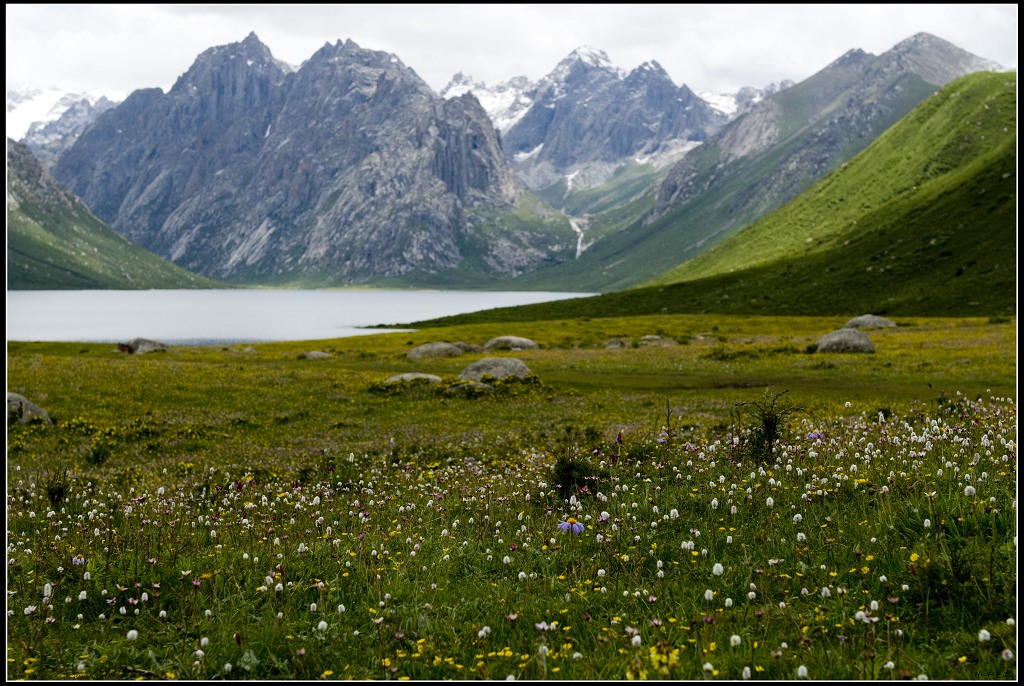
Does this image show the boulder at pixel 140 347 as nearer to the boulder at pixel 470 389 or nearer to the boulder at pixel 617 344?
the boulder at pixel 617 344

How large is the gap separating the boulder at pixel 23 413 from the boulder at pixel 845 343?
5841cm

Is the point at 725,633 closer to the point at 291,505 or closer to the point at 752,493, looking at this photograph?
the point at 752,493

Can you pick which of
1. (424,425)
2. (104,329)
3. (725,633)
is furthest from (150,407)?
(104,329)

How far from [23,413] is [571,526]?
28.8m

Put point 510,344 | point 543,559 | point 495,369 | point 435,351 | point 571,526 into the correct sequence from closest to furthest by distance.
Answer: point 543,559 < point 571,526 < point 495,369 < point 435,351 < point 510,344

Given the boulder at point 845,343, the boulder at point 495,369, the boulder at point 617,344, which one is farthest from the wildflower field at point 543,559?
the boulder at point 617,344

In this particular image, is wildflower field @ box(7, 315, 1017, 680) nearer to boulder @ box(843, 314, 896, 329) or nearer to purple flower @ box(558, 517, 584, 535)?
purple flower @ box(558, 517, 584, 535)

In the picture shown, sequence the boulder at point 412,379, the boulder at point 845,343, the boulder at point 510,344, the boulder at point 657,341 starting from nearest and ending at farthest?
1. the boulder at point 412,379
2. the boulder at point 845,343
3. the boulder at point 657,341
4. the boulder at point 510,344

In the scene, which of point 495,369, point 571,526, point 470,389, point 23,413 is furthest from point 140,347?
point 571,526

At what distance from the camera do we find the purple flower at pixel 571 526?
31.7 ft

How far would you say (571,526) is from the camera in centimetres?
1073

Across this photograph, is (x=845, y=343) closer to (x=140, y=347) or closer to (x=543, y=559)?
(x=543, y=559)

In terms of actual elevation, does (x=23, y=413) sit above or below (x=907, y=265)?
below

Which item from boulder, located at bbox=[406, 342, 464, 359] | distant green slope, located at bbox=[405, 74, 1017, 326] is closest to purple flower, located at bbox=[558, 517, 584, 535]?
boulder, located at bbox=[406, 342, 464, 359]
